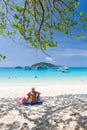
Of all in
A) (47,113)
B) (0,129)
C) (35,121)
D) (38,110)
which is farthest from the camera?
(38,110)

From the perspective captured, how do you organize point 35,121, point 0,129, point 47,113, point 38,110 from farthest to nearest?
1. point 38,110
2. point 47,113
3. point 35,121
4. point 0,129

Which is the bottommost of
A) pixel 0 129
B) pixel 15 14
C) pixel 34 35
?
pixel 0 129

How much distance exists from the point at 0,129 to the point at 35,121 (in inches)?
46.3

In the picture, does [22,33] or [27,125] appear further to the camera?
[22,33]

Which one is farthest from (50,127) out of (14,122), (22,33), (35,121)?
(22,33)

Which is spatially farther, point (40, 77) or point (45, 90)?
point (40, 77)

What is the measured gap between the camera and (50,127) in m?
8.41

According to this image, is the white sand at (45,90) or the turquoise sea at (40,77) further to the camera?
the turquoise sea at (40,77)

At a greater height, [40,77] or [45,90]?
[45,90]

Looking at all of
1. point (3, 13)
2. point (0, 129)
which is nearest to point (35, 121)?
point (0, 129)

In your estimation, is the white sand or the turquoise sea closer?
the white sand

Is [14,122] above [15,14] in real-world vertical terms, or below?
below

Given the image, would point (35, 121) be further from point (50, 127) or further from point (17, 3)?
point (17, 3)

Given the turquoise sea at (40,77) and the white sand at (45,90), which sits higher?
the white sand at (45,90)
